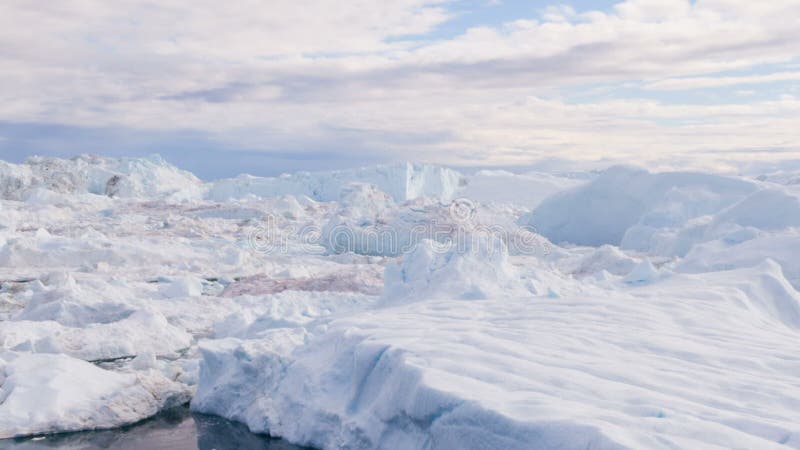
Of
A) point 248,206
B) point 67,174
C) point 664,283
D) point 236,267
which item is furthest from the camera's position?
point 67,174

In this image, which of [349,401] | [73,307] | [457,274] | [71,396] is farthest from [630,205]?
[71,396]

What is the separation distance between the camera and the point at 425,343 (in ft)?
16.0

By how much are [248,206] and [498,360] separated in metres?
24.1

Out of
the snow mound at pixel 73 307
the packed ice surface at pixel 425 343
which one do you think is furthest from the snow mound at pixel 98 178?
the snow mound at pixel 73 307

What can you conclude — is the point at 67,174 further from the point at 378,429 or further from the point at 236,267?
the point at 378,429

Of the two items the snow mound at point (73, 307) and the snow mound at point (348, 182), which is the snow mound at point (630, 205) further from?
the snow mound at point (73, 307)

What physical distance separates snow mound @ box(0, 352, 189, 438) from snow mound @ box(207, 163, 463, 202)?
30.1 meters

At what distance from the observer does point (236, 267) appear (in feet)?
47.2

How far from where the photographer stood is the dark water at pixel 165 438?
508 cm

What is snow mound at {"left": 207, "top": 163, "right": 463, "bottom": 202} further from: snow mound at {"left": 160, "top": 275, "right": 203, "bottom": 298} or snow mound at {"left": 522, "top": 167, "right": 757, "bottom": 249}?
snow mound at {"left": 160, "top": 275, "right": 203, "bottom": 298}

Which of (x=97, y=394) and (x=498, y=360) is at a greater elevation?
(x=498, y=360)

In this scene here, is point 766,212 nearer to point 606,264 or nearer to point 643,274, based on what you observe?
point 606,264

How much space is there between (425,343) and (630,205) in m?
18.1

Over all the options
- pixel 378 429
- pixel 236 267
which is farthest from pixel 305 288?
pixel 378 429
